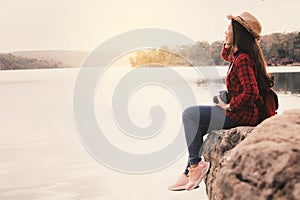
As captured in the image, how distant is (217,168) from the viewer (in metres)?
2.76

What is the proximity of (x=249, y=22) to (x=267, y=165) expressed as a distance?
120 centimetres

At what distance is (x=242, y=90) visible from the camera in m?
2.71

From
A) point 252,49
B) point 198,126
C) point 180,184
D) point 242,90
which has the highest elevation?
point 252,49

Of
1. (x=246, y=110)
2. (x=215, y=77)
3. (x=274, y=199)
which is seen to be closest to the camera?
(x=274, y=199)

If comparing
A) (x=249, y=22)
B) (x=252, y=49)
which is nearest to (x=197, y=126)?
(x=252, y=49)

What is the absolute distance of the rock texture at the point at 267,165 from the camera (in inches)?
69.2

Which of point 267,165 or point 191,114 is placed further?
point 191,114

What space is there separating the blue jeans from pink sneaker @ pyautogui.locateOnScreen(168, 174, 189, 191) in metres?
0.04

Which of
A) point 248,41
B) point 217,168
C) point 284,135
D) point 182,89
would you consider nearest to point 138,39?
point 182,89

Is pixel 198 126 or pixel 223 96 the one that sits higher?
pixel 223 96

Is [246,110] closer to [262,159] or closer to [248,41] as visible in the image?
[248,41]

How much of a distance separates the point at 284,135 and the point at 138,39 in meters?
1.56

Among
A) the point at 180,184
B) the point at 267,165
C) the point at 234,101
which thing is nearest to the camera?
the point at 267,165

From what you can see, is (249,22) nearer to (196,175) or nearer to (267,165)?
(196,175)
